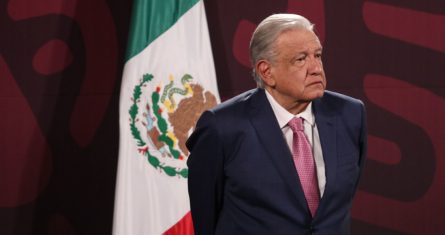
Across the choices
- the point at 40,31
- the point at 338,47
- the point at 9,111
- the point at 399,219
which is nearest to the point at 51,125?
the point at 9,111

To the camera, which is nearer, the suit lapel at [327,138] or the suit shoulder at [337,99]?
the suit lapel at [327,138]

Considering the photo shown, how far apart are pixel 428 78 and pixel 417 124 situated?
0.70 feet

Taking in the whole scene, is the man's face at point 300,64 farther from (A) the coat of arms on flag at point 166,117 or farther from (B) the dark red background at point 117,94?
(B) the dark red background at point 117,94

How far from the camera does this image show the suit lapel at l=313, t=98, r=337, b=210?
1.43 meters

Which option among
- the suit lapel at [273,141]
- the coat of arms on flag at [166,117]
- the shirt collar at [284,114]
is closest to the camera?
the suit lapel at [273,141]

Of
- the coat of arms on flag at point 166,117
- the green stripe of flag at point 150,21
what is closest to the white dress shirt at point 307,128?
the coat of arms on flag at point 166,117

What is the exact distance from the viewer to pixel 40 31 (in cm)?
293

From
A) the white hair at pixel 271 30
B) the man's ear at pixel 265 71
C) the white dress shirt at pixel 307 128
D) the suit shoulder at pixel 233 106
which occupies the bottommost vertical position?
the white dress shirt at pixel 307 128

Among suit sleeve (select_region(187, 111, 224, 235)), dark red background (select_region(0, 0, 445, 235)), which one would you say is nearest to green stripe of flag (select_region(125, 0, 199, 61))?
dark red background (select_region(0, 0, 445, 235))

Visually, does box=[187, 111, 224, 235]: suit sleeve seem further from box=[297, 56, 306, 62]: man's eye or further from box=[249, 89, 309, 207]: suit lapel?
box=[297, 56, 306, 62]: man's eye

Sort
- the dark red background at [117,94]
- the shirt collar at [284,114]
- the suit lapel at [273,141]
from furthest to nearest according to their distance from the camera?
the dark red background at [117,94]
the shirt collar at [284,114]
the suit lapel at [273,141]

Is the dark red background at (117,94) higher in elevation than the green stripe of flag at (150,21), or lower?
lower

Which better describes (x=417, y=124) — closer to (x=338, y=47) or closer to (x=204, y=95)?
(x=338, y=47)

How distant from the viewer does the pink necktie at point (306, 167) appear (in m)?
1.43
